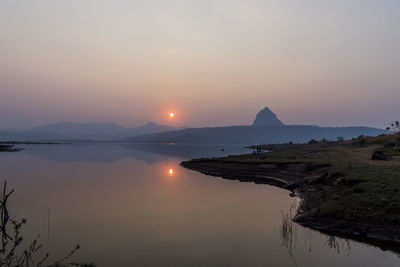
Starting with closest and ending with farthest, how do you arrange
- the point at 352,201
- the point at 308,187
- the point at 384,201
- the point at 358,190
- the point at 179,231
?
the point at 384,201 < the point at 179,231 < the point at 352,201 < the point at 358,190 < the point at 308,187

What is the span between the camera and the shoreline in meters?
20.8

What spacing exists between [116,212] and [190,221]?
873cm

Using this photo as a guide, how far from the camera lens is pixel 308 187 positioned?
39031mm

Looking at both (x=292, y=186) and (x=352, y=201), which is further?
(x=292, y=186)

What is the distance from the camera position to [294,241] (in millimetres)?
21188

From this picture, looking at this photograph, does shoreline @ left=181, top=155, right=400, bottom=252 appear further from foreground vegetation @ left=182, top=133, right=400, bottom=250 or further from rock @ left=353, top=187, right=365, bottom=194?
rock @ left=353, top=187, right=365, bottom=194

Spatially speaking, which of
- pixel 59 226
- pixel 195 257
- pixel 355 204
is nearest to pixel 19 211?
pixel 59 226

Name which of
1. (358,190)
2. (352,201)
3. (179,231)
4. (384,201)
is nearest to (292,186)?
(358,190)

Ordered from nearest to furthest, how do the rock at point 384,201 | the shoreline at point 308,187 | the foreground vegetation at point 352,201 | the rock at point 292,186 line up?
the shoreline at point 308,187 → the foreground vegetation at point 352,201 → the rock at point 384,201 → the rock at point 292,186

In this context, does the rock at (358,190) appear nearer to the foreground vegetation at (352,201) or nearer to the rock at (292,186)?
the foreground vegetation at (352,201)

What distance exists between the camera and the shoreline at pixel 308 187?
20.8 m

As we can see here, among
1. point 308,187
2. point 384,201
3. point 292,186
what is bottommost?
point 292,186

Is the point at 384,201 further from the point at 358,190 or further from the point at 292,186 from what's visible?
the point at 292,186

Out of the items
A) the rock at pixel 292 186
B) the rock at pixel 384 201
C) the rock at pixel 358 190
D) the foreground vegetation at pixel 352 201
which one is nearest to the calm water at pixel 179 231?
the foreground vegetation at pixel 352 201
